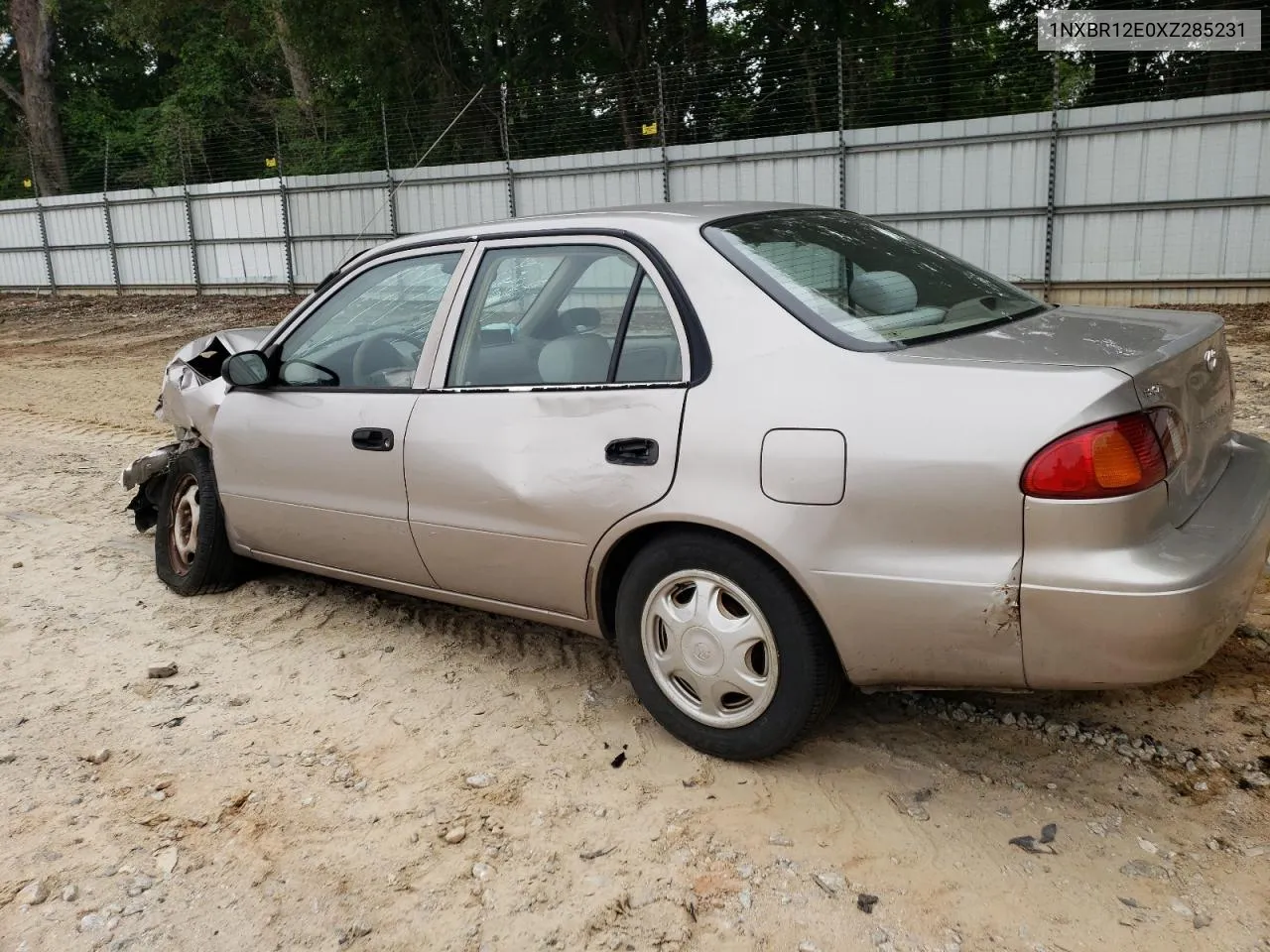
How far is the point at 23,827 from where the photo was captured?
2.97 meters

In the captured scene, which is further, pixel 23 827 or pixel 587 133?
pixel 587 133

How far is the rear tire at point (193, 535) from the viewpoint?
4.54 metres

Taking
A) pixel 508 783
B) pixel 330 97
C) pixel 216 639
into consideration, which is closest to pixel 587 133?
pixel 330 97

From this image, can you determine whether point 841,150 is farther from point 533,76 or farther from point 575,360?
point 575,360

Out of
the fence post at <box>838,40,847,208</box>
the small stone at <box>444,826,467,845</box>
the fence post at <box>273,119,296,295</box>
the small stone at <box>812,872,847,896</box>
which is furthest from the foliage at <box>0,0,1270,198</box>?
the small stone at <box>444,826,467,845</box>

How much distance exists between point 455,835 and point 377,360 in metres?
1.77

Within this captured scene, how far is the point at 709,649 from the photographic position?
2965 millimetres

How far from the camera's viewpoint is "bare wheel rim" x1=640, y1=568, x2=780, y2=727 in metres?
2.90

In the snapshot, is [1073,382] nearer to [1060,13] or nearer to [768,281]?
[768,281]

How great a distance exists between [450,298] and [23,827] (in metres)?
2.01

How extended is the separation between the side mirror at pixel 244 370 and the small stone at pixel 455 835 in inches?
77.5

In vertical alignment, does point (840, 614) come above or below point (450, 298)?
below

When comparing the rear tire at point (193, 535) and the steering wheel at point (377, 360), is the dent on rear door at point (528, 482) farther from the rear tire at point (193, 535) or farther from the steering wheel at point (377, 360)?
the rear tire at point (193, 535)

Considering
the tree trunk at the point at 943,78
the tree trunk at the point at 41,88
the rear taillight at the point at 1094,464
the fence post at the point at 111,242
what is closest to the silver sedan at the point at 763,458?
the rear taillight at the point at 1094,464
